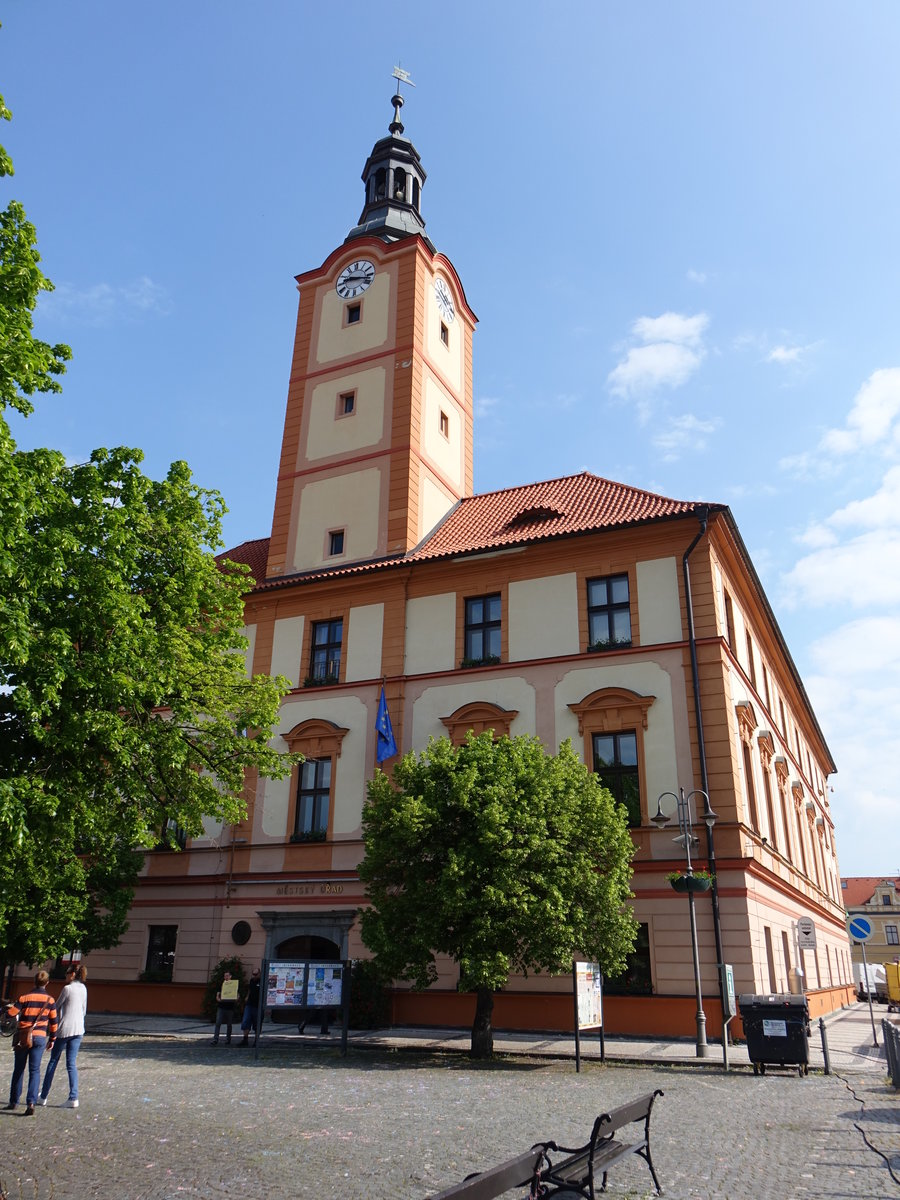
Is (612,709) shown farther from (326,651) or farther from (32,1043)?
(32,1043)

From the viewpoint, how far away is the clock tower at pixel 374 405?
3059 cm

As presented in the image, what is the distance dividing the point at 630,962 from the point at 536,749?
643 cm

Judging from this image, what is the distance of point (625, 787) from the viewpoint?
894 inches

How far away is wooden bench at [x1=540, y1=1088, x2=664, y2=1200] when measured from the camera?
21.4 ft

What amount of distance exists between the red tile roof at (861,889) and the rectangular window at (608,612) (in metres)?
88.3

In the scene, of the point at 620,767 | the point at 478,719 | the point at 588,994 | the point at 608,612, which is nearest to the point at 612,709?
the point at 620,767

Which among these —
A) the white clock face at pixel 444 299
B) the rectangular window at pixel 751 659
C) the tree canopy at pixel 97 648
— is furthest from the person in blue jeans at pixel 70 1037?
the white clock face at pixel 444 299

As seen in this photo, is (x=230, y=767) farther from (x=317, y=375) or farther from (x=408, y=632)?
(x=317, y=375)

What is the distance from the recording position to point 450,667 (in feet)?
85.6

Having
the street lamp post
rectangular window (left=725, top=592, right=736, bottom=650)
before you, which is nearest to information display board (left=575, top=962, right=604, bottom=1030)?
the street lamp post

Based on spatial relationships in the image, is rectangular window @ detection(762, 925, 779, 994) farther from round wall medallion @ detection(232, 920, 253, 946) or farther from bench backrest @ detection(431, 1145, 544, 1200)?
bench backrest @ detection(431, 1145, 544, 1200)

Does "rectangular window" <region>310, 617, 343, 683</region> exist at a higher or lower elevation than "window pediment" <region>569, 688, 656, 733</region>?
higher

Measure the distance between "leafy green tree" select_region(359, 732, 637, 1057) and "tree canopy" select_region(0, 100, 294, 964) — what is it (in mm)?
3683

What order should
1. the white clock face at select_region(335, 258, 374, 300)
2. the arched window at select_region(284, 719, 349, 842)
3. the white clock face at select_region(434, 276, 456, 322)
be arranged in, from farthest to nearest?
the white clock face at select_region(434, 276, 456, 322) < the white clock face at select_region(335, 258, 374, 300) < the arched window at select_region(284, 719, 349, 842)
